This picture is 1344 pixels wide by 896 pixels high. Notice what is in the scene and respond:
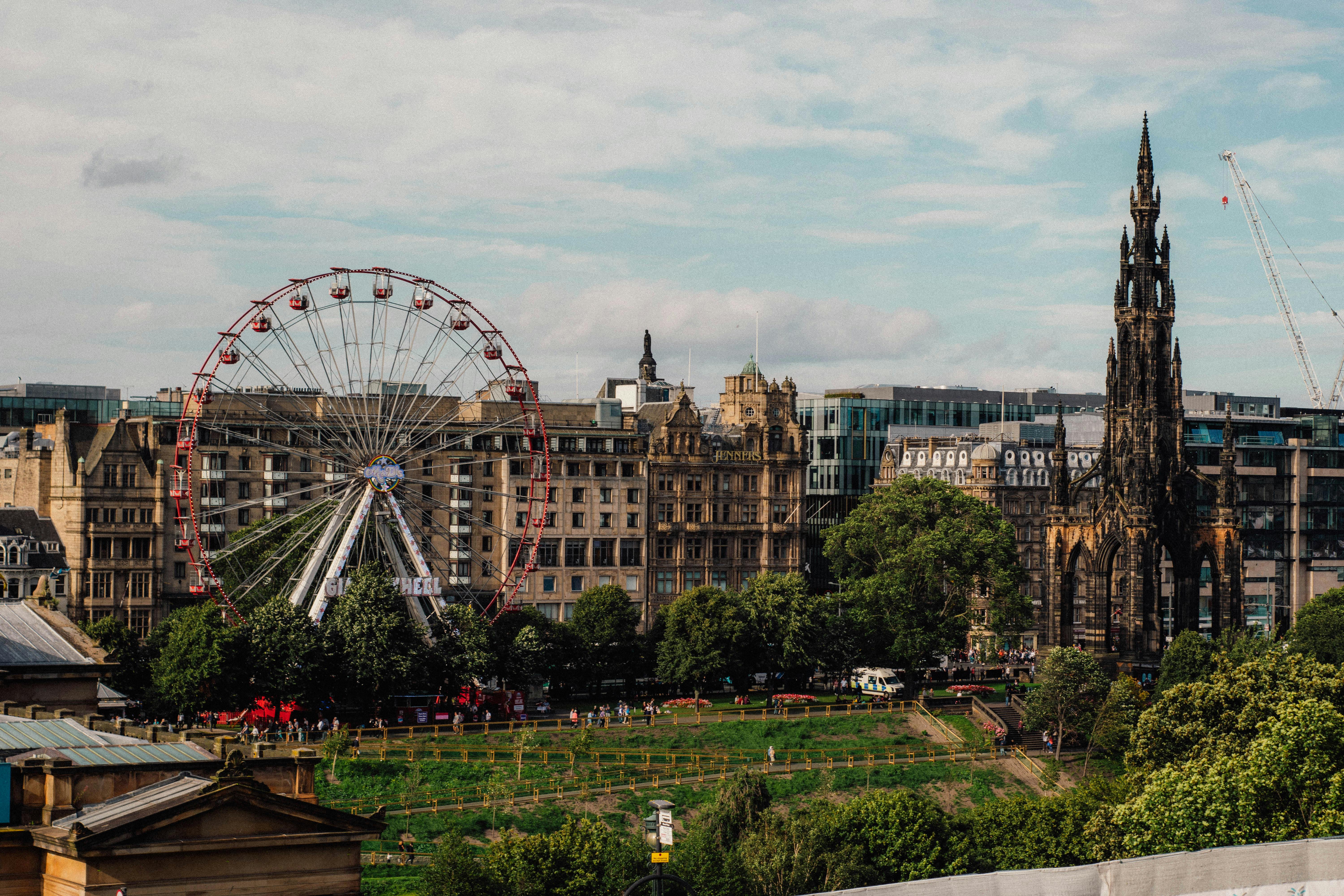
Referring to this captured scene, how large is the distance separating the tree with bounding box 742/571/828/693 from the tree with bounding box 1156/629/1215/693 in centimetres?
2480

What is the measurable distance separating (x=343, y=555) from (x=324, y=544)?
221 cm

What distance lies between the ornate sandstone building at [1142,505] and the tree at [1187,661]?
41.7 ft

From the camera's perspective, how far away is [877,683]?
140 meters

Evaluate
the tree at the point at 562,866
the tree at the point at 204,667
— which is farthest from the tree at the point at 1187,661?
the tree at the point at 204,667

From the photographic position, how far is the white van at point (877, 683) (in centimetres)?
13888

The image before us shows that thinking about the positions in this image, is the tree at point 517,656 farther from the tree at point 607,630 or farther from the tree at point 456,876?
the tree at point 456,876

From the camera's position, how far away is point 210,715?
10956 centimetres

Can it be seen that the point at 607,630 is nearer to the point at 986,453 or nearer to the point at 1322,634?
the point at 1322,634

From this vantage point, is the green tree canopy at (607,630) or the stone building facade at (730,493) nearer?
the green tree canopy at (607,630)

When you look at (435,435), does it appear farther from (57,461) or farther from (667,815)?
(667,815)

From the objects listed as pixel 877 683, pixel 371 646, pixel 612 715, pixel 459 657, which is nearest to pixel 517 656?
pixel 459 657

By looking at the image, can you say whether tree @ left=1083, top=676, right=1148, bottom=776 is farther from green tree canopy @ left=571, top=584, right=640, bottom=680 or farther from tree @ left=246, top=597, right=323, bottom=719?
tree @ left=246, top=597, right=323, bottom=719

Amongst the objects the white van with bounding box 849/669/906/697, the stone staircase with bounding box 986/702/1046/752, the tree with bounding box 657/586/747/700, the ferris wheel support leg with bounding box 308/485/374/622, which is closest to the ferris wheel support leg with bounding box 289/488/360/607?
the ferris wheel support leg with bounding box 308/485/374/622

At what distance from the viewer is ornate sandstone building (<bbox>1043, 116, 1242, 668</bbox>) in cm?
14188
